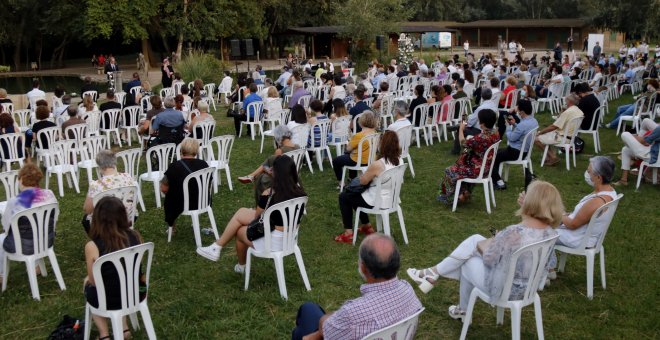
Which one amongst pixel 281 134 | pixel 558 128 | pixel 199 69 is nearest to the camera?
pixel 281 134

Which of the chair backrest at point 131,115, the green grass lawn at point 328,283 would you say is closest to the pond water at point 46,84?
the chair backrest at point 131,115

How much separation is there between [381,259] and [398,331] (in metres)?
0.33

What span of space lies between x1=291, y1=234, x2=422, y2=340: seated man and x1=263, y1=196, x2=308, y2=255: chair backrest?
141 centimetres

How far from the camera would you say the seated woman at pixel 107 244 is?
3.30m

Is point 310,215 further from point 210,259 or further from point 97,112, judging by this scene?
point 97,112

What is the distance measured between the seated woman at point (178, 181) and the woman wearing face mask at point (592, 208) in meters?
3.11

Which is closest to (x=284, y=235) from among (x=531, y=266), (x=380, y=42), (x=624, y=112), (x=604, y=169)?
(x=531, y=266)

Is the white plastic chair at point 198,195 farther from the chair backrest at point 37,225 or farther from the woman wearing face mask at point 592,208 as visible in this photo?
the woman wearing face mask at point 592,208

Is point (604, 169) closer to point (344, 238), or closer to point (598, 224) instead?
point (598, 224)

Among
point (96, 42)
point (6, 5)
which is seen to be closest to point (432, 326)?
point (6, 5)

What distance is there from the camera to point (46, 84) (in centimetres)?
2948

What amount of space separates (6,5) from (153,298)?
3754cm

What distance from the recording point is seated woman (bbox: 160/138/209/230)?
5.22 metres

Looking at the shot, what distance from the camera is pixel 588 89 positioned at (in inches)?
347
